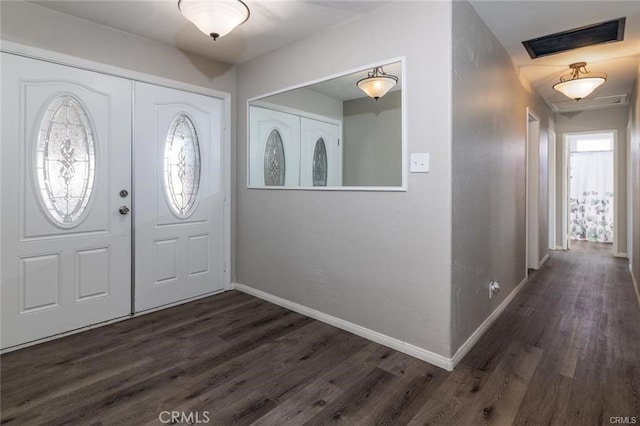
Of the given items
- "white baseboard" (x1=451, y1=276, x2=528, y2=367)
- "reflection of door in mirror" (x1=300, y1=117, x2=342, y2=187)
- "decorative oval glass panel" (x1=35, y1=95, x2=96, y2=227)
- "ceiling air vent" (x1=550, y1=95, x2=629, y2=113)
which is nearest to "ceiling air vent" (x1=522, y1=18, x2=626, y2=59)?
"reflection of door in mirror" (x1=300, y1=117, x2=342, y2=187)

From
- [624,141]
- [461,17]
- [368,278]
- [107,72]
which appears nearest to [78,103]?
[107,72]

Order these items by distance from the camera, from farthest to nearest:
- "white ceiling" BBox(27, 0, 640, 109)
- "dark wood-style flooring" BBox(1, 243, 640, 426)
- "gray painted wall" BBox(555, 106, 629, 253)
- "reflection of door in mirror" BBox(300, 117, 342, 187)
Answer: "gray painted wall" BBox(555, 106, 629, 253) → "reflection of door in mirror" BBox(300, 117, 342, 187) → "white ceiling" BBox(27, 0, 640, 109) → "dark wood-style flooring" BBox(1, 243, 640, 426)

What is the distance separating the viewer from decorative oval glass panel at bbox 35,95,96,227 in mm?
2566

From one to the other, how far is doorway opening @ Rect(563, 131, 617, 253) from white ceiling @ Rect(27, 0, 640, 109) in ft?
14.0

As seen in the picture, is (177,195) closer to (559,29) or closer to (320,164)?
(320,164)

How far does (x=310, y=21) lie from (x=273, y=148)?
1206mm

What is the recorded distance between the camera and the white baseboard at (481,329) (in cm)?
232

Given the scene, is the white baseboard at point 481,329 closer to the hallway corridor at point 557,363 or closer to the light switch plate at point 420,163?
the hallway corridor at point 557,363

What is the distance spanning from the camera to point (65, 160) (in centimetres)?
266

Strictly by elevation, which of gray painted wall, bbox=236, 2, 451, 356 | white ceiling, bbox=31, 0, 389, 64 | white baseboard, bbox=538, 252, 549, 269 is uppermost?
white ceiling, bbox=31, 0, 389, 64

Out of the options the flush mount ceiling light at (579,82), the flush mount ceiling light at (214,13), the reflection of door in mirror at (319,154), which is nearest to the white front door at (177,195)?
the reflection of door in mirror at (319,154)

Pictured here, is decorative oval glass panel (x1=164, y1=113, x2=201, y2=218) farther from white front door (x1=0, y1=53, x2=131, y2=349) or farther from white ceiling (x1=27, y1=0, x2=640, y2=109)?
white ceiling (x1=27, y1=0, x2=640, y2=109)

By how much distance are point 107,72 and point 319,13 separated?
5.91 feet

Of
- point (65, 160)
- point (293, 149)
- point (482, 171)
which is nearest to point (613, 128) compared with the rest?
point (482, 171)
